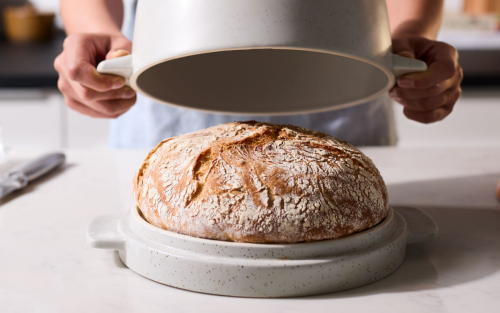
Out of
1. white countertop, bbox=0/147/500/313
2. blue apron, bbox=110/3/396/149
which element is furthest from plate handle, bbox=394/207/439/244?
blue apron, bbox=110/3/396/149

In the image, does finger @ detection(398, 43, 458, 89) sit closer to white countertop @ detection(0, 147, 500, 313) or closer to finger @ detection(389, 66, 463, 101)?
finger @ detection(389, 66, 463, 101)

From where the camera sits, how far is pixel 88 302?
1.78 ft

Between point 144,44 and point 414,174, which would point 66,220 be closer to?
point 144,44

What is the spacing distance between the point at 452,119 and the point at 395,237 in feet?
5.37

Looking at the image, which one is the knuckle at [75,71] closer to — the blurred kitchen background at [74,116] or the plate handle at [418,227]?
the plate handle at [418,227]

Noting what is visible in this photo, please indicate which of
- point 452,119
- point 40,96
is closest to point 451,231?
point 452,119

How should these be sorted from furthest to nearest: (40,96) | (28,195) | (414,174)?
(40,96) < (414,174) < (28,195)

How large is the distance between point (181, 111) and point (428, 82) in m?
0.78

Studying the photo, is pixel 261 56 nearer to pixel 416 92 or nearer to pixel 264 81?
pixel 264 81

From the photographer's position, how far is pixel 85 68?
0.76 m

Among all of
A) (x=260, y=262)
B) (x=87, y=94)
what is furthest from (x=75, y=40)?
A: (x=260, y=262)

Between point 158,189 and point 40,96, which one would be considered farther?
point 40,96

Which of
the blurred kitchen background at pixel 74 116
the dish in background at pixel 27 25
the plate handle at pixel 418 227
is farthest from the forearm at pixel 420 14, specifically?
the dish in background at pixel 27 25

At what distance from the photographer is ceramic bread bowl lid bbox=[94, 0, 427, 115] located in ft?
1.68
